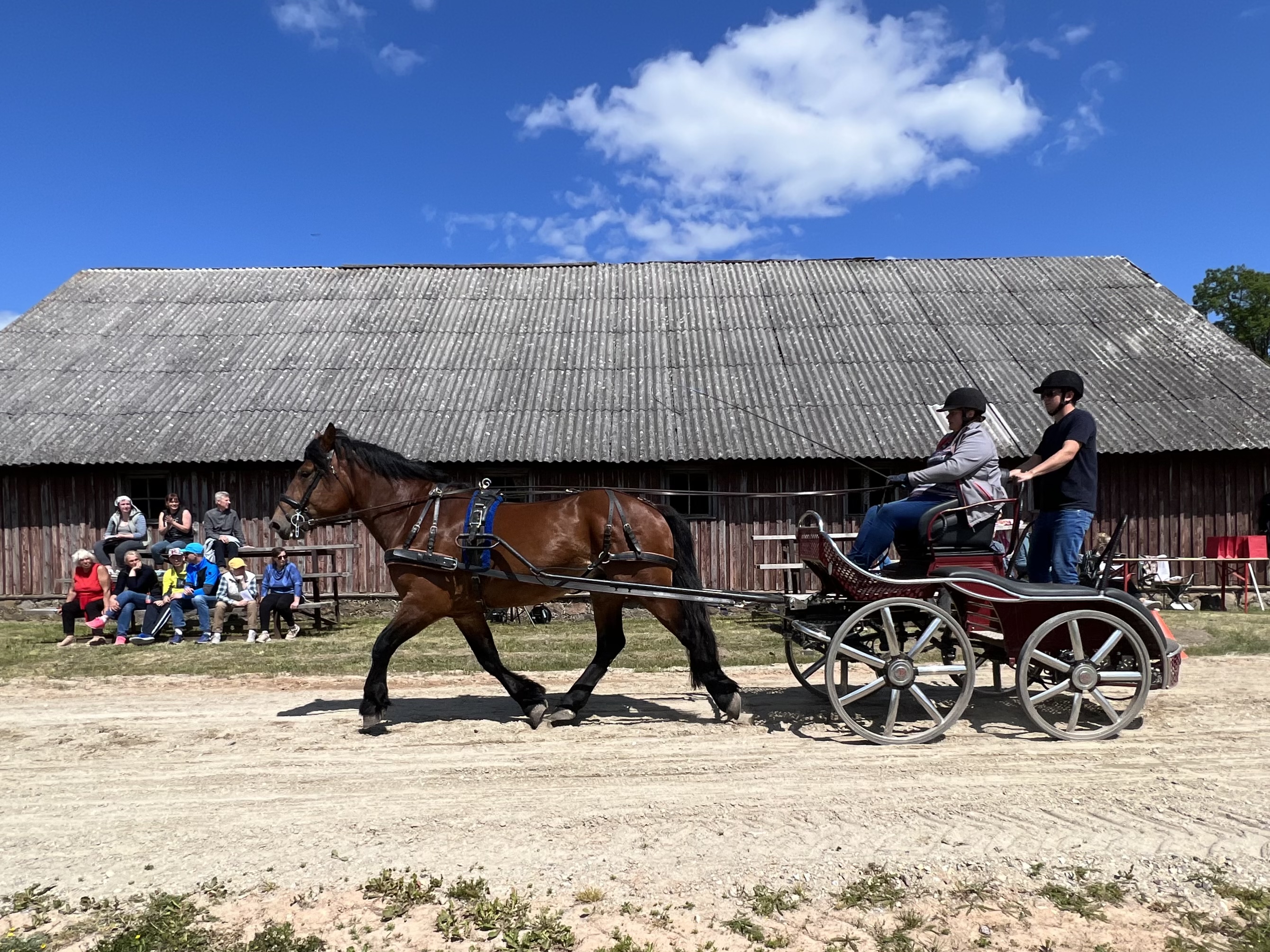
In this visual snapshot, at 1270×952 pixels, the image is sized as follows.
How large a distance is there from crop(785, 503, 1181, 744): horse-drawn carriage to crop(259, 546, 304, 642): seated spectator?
765 cm

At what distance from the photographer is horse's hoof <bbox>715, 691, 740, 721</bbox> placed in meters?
5.24

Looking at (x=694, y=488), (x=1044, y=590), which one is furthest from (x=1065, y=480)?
(x=694, y=488)

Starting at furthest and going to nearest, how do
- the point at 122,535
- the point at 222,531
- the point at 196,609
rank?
the point at 122,535 → the point at 222,531 → the point at 196,609

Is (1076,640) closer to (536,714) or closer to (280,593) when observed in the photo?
(536,714)

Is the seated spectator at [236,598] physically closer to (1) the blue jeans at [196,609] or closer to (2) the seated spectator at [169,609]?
(1) the blue jeans at [196,609]

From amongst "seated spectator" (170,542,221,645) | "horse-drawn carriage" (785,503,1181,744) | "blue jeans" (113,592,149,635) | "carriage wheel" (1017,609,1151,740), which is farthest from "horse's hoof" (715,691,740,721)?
"blue jeans" (113,592,149,635)

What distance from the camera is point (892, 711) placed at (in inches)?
188

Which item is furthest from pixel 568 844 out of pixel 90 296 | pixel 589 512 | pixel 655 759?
pixel 90 296

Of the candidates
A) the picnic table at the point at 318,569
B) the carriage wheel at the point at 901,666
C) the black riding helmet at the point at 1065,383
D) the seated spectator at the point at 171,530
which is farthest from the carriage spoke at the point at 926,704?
the seated spectator at the point at 171,530

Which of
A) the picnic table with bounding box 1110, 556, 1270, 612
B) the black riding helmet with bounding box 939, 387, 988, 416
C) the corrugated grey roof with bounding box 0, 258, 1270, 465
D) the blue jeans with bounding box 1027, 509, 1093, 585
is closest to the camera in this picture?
the black riding helmet with bounding box 939, 387, 988, 416

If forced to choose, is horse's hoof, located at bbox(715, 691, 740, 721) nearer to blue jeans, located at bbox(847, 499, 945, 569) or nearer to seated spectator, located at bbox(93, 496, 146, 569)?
blue jeans, located at bbox(847, 499, 945, 569)

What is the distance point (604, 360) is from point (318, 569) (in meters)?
6.54

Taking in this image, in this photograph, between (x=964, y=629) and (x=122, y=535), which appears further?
(x=122, y=535)

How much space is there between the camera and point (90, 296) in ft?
56.6
